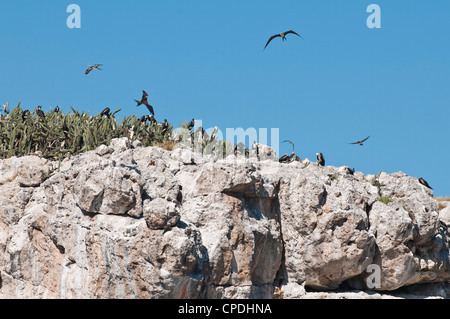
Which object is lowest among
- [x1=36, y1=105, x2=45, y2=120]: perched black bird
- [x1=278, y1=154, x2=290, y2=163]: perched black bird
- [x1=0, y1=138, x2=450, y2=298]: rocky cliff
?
[x1=0, y1=138, x2=450, y2=298]: rocky cliff

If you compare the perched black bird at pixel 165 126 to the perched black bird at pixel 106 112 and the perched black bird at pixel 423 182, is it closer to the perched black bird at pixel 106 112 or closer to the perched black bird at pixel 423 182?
the perched black bird at pixel 106 112

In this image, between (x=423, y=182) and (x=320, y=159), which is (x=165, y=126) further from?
(x=423, y=182)

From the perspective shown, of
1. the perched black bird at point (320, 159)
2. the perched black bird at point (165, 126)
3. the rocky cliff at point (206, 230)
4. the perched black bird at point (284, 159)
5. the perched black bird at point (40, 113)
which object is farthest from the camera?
the perched black bird at point (165, 126)

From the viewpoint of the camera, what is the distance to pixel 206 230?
→ 2233cm

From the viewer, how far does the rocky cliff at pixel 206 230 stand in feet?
69.3

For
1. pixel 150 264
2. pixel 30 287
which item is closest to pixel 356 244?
pixel 150 264

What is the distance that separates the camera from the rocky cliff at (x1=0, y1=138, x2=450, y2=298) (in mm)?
21125

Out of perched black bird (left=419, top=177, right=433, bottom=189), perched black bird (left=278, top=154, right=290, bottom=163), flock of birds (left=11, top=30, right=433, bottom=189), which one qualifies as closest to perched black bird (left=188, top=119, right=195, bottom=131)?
flock of birds (left=11, top=30, right=433, bottom=189)

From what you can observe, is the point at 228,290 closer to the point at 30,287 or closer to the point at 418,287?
the point at 30,287

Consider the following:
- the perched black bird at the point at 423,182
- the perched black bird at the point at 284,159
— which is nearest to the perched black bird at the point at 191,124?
the perched black bird at the point at 284,159

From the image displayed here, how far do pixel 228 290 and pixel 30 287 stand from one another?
571 cm

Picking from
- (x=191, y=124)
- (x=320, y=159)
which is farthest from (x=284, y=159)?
(x=191, y=124)

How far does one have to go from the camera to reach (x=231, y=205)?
899 inches

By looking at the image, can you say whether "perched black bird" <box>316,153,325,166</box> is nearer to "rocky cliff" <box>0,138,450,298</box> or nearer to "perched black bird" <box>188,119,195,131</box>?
"rocky cliff" <box>0,138,450,298</box>
